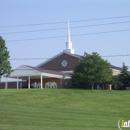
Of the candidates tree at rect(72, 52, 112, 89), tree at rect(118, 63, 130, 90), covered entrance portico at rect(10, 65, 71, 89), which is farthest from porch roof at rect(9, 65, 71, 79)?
tree at rect(118, 63, 130, 90)

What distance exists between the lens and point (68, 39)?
264 ft

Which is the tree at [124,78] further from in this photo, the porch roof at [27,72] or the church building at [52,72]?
the porch roof at [27,72]

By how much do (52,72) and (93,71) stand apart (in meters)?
11.0

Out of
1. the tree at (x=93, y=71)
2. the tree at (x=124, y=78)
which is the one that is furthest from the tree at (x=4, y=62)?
the tree at (x=124, y=78)

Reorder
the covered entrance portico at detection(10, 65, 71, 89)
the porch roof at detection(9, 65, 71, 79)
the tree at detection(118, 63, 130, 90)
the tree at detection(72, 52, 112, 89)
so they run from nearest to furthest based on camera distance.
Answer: the tree at detection(72, 52, 112, 89), the tree at detection(118, 63, 130, 90), the porch roof at detection(9, 65, 71, 79), the covered entrance portico at detection(10, 65, 71, 89)

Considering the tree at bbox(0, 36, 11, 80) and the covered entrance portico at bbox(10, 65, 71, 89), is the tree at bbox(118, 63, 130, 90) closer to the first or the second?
the covered entrance portico at bbox(10, 65, 71, 89)

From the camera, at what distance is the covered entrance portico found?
6419 centimetres

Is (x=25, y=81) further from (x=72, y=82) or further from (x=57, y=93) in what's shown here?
(x=57, y=93)

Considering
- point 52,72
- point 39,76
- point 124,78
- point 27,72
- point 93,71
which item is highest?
point 52,72

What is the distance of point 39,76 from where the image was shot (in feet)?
217

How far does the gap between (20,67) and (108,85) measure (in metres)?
16.6

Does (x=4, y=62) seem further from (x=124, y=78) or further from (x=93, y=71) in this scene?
(x=124, y=78)

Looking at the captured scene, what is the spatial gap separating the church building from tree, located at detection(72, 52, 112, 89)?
7052mm

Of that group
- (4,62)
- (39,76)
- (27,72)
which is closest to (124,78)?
(39,76)
